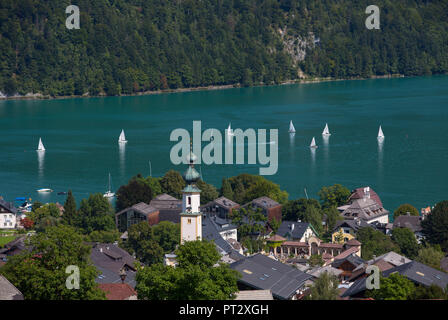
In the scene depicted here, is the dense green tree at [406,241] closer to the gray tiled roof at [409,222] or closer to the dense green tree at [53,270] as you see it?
the gray tiled roof at [409,222]

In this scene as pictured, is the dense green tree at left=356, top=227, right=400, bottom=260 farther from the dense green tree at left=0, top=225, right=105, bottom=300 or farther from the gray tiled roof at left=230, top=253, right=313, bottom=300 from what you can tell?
the dense green tree at left=0, top=225, right=105, bottom=300

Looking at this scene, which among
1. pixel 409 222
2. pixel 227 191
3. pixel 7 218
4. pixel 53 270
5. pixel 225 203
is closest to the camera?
pixel 53 270

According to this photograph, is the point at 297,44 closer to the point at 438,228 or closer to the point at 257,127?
the point at 257,127

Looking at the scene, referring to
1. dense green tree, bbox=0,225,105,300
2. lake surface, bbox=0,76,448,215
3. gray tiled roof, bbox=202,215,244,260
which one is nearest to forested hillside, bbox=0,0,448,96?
lake surface, bbox=0,76,448,215

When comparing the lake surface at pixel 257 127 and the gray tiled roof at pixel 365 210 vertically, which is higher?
the gray tiled roof at pixel 365 210

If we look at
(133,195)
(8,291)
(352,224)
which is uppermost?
(8,291)

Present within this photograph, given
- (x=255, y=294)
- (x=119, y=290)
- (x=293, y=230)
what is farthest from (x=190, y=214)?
(x=293, y=230)

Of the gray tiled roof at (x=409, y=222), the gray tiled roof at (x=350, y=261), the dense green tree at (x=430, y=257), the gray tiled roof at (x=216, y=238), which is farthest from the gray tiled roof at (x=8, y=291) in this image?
the gray tiled roof at (x=409, y=222)
